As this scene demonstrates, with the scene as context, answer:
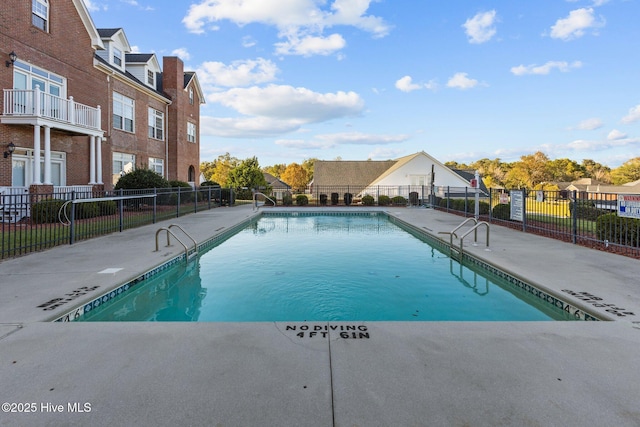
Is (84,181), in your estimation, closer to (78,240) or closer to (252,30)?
(78,240)

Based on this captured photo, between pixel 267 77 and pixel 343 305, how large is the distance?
2231 cm

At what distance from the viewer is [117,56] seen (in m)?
20.4

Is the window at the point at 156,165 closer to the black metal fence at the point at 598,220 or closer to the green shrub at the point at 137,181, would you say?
the green shrub at the point at 137,181

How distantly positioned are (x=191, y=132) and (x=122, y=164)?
8436 millimetres

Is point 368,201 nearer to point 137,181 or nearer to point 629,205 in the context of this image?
point 137,181

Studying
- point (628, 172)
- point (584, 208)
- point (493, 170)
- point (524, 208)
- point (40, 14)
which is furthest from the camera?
point (493, 170)

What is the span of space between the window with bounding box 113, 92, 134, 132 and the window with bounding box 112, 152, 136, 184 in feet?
4.91

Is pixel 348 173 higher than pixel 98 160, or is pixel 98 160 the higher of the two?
pixel 348 173

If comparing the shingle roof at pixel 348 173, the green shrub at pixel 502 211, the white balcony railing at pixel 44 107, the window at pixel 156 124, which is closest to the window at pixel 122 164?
the window at pixel 156 124

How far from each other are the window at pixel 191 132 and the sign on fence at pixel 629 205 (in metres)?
26.1

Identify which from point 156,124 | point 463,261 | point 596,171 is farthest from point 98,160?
point 596,171

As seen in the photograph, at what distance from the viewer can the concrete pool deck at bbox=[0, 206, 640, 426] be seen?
2236 mm

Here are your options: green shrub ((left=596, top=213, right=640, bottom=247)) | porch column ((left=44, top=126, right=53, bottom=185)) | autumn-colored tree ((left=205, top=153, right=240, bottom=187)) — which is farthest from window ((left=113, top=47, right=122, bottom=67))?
autumn-colored tree ((left=205, top=153, right=240, bottom=187))

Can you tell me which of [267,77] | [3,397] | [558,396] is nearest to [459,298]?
[558,396]
